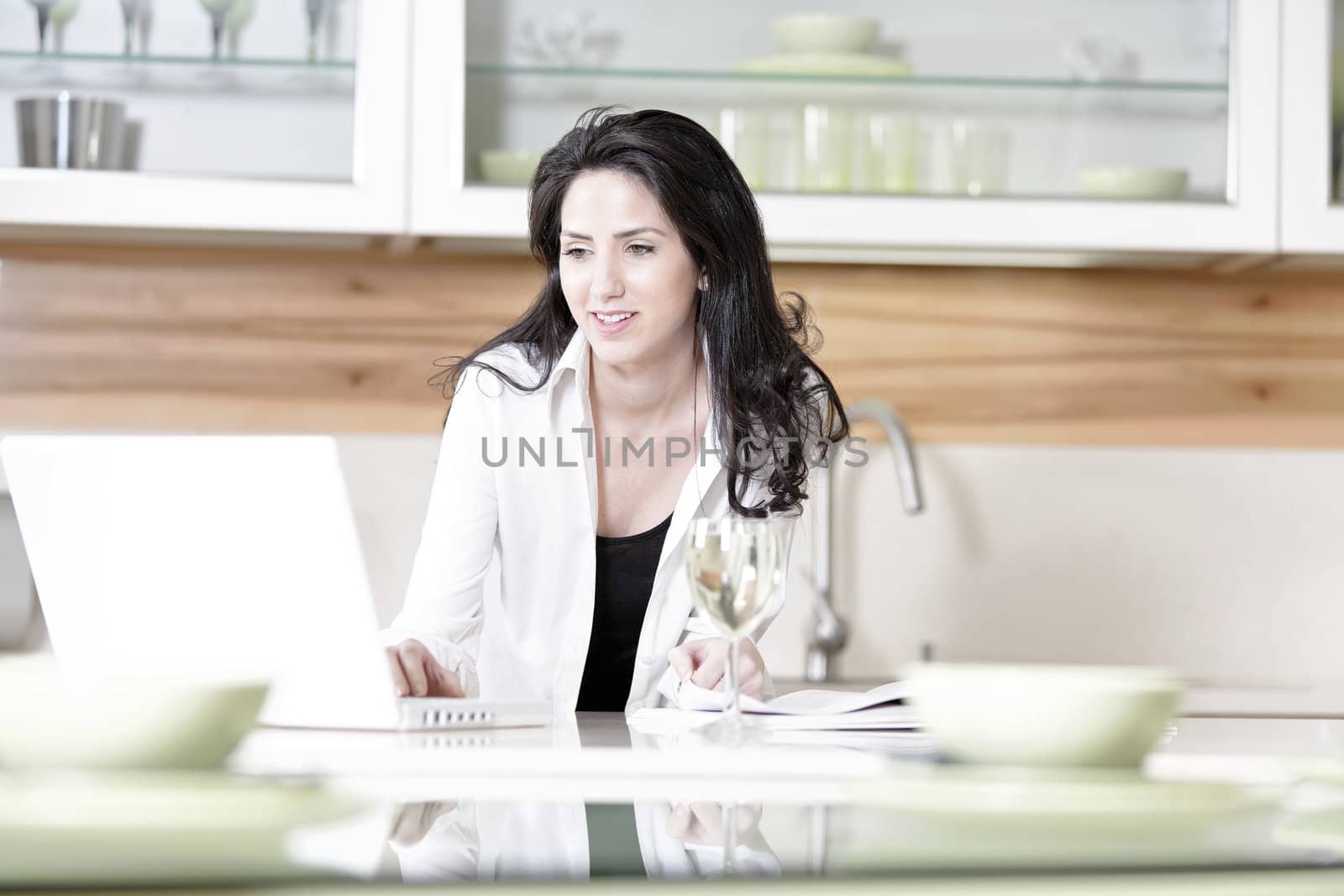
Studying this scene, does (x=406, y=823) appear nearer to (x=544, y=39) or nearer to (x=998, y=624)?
(x=544, y=39)

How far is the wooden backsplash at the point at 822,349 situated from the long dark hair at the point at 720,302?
479 mm

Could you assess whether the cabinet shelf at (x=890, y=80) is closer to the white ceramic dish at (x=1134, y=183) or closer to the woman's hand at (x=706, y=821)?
the white ceramic dish at (x=1134, y=183)

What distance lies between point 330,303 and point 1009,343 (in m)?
1.07

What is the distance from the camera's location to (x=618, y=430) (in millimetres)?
1784

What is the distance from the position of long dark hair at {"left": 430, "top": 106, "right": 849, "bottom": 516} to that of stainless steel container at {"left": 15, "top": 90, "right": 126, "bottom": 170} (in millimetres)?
610

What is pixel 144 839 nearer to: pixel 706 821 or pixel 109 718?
pixel 109 718

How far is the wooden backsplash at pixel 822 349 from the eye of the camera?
2.22m

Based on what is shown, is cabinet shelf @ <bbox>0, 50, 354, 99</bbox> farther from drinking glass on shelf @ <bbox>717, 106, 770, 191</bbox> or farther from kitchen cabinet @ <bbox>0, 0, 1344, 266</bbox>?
drinking glass on shelf @ <bbox>717, 106, 770, 191</bbox>

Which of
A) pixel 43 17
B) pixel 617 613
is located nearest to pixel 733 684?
pixel 617 613

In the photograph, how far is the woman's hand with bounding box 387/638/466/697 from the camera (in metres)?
1.16

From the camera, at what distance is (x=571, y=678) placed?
63.3 inches

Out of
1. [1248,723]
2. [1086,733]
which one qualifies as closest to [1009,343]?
[1248,723]

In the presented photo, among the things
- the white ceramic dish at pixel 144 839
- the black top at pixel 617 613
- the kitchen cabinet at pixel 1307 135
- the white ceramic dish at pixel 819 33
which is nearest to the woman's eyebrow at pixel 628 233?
the black top at pixel 617 613

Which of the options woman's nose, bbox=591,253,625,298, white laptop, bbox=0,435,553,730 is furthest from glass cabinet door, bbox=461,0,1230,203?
white laptop, bbox=0,435,553,730
